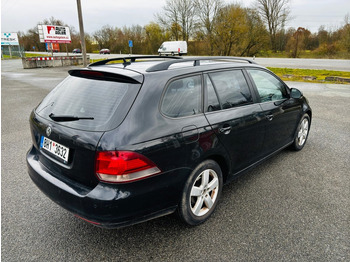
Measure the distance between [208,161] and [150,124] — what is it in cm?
78

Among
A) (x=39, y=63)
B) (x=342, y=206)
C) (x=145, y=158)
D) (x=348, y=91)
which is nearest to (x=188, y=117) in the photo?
(x=145, y=158)

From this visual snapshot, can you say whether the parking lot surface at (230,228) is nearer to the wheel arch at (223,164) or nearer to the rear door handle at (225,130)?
the wheel arch at (223,164)

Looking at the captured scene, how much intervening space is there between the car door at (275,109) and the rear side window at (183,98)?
1.08 meters

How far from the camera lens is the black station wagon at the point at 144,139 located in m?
2.04

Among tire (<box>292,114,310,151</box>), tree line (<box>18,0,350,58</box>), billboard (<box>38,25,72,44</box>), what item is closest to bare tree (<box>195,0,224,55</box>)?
tree line (<box>18,0,350,58</box>)

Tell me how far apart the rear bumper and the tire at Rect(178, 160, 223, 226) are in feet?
0.37

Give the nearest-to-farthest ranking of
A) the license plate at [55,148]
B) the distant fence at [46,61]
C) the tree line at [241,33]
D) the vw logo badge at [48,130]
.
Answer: the license plate at [55,148]
the vw logo badge at [48,130]
the distant fence at [46,61]
the tree line at [241,33]

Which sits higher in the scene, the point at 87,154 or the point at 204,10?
the point at 204,10

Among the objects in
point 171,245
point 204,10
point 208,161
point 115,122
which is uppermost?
point 204,10

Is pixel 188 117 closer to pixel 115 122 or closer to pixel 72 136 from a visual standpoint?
pixel 115 122

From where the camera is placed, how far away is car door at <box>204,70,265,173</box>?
2695mm

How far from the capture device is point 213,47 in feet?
128

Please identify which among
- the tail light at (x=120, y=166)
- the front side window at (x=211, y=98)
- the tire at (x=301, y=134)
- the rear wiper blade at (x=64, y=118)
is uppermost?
the front side window at (x=211, y=98)

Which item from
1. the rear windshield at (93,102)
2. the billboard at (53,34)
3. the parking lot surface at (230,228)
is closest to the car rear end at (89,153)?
the rear windshield at (93,102)
